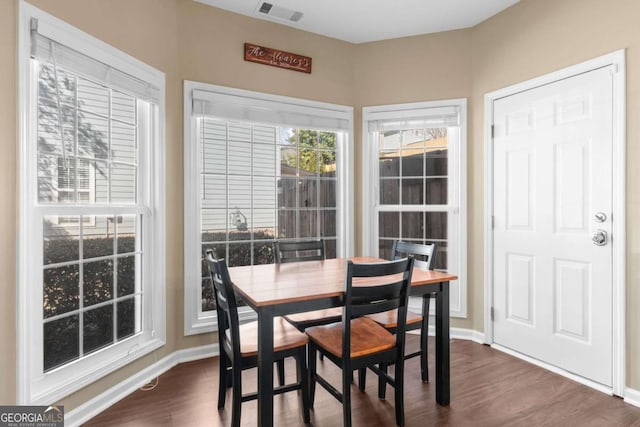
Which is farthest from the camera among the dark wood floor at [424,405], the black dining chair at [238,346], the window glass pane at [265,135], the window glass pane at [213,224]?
the window glass pane at [265,135]

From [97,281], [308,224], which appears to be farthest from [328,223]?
[97,281]

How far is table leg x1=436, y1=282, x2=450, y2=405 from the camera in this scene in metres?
2.21

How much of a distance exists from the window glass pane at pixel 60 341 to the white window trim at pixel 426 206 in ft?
8.26

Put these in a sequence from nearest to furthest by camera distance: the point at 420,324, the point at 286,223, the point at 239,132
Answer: the point at 420,324 → the point at 239,132 → the point at 286,223

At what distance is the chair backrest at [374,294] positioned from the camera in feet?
5.96

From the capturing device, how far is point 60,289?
2.05 meters

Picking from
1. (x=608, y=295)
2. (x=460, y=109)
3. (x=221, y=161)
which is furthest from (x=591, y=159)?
(x=221, y=161)

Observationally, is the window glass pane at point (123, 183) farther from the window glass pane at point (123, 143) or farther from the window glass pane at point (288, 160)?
the window glass pane at point (288, 160)

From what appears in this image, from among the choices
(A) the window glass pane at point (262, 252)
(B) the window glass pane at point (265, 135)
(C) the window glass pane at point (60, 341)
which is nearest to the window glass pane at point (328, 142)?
(B) the window glass pane at point (265, 135)

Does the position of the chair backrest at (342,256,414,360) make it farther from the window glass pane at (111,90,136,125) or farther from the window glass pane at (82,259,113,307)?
the window glass pane at (111,90,136,125)

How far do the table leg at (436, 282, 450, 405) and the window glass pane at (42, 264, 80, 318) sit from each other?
7.32 feet

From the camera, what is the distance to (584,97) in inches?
99.7

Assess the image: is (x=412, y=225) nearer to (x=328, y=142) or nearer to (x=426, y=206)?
(x=426, y=206)

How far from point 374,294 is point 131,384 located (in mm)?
1808
